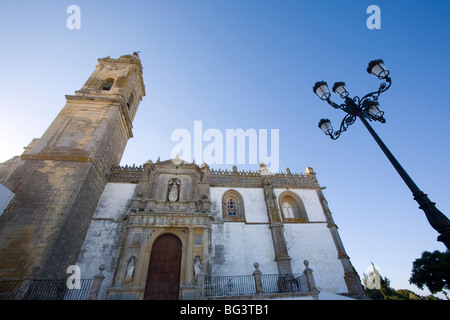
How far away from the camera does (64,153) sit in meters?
12.5

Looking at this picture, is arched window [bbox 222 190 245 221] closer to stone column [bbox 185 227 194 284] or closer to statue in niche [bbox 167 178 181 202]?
stone column [bbox 185 227 194 284]

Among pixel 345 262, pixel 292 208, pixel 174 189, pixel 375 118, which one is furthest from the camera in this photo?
pixel 292 208

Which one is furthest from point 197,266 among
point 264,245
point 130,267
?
point 264,245

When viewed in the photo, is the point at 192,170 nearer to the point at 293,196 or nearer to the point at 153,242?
the point at 153,242

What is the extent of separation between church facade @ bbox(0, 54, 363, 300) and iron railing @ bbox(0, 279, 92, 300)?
32 cm

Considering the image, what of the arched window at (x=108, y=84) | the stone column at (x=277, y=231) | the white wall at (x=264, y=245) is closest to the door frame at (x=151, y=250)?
the white wall at (x=264, y=245)

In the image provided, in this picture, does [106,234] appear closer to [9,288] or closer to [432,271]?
[9,288]

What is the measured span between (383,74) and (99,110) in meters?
16.5

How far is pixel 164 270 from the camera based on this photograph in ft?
36.8

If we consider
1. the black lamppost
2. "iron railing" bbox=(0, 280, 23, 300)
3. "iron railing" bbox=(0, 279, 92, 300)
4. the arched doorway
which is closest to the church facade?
the arched doorway

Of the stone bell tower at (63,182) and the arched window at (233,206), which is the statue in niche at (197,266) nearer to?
the arched window at (233,206)

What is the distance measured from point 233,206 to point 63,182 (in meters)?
10.4

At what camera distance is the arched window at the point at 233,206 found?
47.6 feet

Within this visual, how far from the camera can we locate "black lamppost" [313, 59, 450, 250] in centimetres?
403
